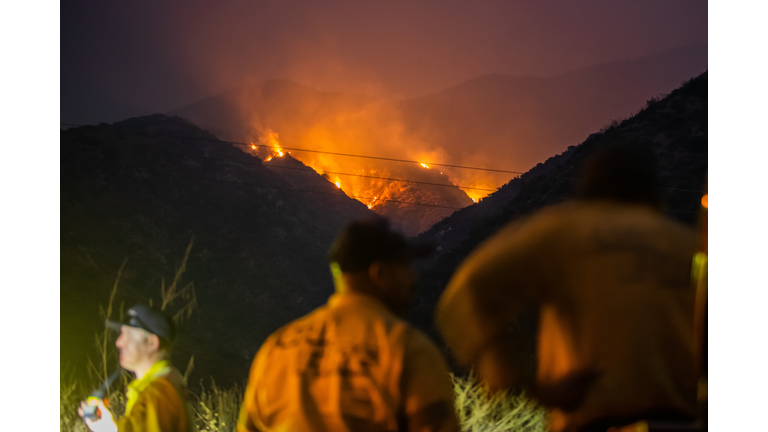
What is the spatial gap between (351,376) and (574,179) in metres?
4.87

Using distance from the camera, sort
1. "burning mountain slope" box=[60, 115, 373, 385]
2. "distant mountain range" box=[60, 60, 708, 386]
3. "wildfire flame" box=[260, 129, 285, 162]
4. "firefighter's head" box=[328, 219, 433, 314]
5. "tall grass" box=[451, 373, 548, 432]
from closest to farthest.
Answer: "firefighter's head" box=[328, 219, 433, 314], "tall grass" box=[451, 373, 548, 432], "distant mountain range" box=[60, 60, 708, 386], "wildfire flame" box=[260, 129, 285, 162], "burning mountain slope" box=[60, 115, 373, 385]

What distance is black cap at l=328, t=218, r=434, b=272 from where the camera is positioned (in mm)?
1132

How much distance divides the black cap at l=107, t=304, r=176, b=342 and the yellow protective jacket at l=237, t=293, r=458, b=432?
834mm

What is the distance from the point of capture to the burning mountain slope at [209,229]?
5.88 metres

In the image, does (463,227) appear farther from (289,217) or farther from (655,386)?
(655,386)

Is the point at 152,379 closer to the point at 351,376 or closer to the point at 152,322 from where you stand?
the point at 152,322

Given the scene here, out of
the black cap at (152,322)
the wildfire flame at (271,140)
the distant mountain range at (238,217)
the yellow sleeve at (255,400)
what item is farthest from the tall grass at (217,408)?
the wildfire flame at (271,140)

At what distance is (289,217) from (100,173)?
292 centimetres

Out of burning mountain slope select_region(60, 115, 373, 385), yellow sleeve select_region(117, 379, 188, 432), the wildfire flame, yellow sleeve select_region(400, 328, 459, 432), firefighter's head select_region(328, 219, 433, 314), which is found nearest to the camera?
yellow sleeve select_region(400, 328, 459, 432)

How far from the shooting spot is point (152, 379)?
155 centimetres

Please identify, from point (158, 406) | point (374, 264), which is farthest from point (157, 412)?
point (374, 264)

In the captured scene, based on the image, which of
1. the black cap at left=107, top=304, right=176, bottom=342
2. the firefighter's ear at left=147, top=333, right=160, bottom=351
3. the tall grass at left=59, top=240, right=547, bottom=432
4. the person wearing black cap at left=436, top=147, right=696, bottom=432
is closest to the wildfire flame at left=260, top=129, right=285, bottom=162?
the tall grass at left=59, top=240, right=547, bottom=432

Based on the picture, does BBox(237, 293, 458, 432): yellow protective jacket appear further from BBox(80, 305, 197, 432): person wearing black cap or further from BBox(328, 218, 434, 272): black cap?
BBox(80, 305, 197, 432): person wearing black cap

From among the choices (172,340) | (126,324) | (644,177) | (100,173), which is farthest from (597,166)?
(100,173)
